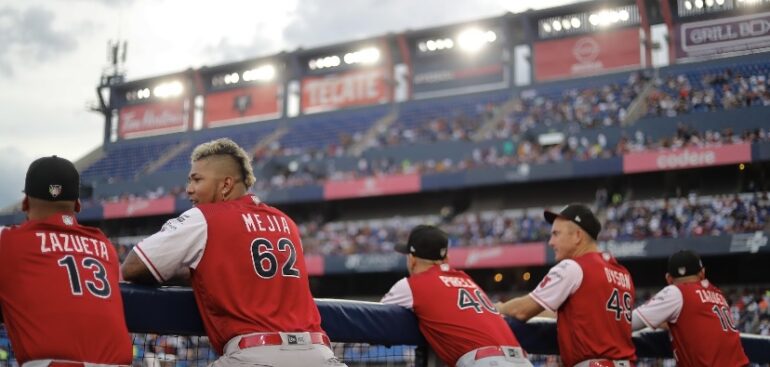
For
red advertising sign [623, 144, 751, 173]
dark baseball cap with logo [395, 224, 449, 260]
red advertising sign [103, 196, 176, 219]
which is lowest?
dark baseball cap with logo [395, 224, 449, 260]

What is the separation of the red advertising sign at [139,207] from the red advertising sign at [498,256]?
13.4 meters

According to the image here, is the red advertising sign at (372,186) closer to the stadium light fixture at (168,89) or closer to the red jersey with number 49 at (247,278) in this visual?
the stadium light fixture at (168,89)

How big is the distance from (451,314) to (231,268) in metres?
1.54

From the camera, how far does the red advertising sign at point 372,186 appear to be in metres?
30.7

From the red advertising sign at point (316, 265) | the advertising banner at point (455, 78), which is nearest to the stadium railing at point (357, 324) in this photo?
the red advertising sign at point (316, 265)

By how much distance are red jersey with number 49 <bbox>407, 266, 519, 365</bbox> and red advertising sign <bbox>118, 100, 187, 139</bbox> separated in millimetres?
39707

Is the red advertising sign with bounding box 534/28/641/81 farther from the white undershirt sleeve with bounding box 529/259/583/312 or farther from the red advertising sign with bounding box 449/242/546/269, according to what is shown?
the white undershirt sleeve with bounding box 529/259/583/312

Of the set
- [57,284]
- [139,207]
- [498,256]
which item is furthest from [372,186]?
[57,284]

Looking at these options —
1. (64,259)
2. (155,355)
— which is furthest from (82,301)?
(155,355)

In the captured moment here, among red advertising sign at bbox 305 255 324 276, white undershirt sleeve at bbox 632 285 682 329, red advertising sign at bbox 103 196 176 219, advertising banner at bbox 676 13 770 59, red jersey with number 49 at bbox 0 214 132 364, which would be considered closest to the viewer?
red jersey with number 49 at bbox 0 214 132 364

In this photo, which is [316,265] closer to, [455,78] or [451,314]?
[455,78]

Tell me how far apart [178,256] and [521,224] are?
24902mm

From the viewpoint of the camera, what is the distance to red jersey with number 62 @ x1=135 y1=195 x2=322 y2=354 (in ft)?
10.9

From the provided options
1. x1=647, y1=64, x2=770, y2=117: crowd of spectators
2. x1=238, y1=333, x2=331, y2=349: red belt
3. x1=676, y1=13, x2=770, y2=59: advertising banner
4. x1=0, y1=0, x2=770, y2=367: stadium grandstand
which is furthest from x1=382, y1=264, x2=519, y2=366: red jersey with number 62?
x1=676, y1=13, x2=770, y2=59: advertising banner
